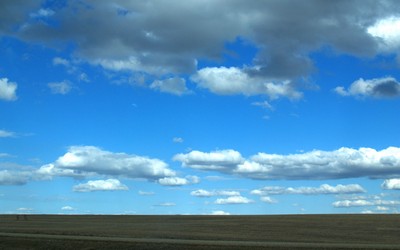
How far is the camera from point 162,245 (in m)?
41.2

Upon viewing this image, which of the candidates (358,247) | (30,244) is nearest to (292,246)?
(358,247)

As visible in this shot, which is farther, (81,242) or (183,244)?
(81,242)

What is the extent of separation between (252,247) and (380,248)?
10.4m

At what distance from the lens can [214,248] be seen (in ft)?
130

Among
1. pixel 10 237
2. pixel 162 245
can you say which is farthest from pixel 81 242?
pixel 10 237

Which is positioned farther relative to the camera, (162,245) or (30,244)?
(30,244)

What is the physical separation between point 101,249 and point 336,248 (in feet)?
61.3

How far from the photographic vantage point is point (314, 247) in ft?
132

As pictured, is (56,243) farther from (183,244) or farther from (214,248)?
(214,248)

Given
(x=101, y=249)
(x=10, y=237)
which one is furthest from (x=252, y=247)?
(x=10, y=237)

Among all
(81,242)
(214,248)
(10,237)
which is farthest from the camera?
(10,237)

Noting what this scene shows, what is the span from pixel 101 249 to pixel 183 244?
6640mm

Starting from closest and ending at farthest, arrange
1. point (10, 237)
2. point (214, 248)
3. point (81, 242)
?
point (214, 248)
point (81, 242)
point (10, 237)

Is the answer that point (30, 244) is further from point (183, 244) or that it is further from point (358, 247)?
point (358, 247)
